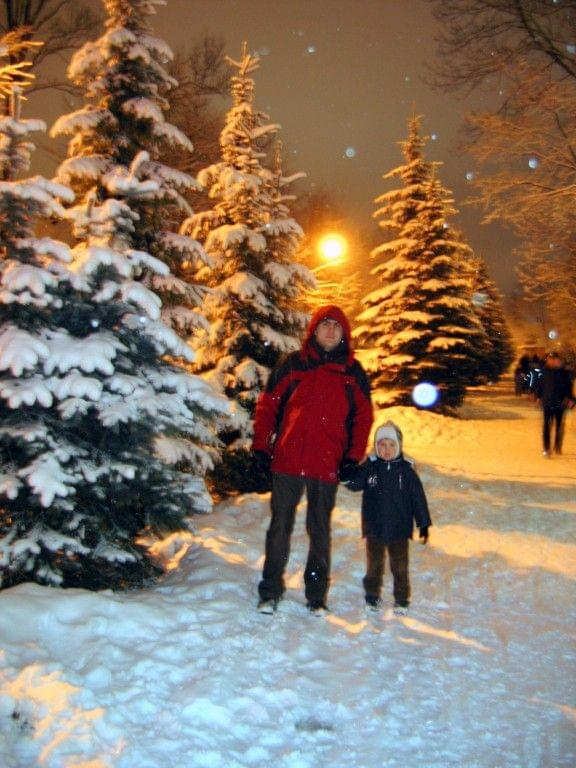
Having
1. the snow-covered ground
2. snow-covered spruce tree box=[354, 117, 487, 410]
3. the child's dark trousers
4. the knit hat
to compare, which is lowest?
the snow-covered ground

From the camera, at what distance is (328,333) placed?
16.1ft

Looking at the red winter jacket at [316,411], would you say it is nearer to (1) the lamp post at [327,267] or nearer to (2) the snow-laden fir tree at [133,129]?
(2) the snow-laden fir tree at [133,129]

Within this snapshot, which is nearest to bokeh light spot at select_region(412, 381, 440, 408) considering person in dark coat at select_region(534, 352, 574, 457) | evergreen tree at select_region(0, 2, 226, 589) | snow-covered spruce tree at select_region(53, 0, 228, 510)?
person in dark coat at select_region(534, 352, 574, 457)

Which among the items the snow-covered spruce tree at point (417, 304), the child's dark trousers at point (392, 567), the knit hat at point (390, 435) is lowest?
the child's dark trousers at point (392, 567)

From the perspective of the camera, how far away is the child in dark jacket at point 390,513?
5.00m

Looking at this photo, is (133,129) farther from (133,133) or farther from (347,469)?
(347,469)

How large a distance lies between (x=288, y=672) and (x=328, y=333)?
2530 mm

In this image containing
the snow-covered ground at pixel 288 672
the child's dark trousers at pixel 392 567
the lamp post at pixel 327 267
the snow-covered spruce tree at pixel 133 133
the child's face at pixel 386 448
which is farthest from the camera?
the lamp post at pixel 327 267

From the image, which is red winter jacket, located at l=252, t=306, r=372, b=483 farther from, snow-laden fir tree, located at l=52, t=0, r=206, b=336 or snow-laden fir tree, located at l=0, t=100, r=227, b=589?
snow-laden fir tree, located at l=52, t=0, r=206, b=336

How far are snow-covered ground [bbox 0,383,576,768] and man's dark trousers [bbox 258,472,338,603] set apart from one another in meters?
0.21

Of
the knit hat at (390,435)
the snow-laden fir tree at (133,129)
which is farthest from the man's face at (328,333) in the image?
the snow-laden fir tree at (133,129)

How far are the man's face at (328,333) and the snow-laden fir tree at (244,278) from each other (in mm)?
4871

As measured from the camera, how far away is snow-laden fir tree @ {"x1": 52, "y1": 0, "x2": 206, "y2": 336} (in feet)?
25.2

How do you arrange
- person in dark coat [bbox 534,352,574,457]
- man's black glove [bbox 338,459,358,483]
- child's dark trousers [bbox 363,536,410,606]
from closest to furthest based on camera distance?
man's black glove [bbox 338,459,358,483] < child's dark trousers [bbox 363,536,410,606] < person in dark coat [bbox 534,352,574,457]
